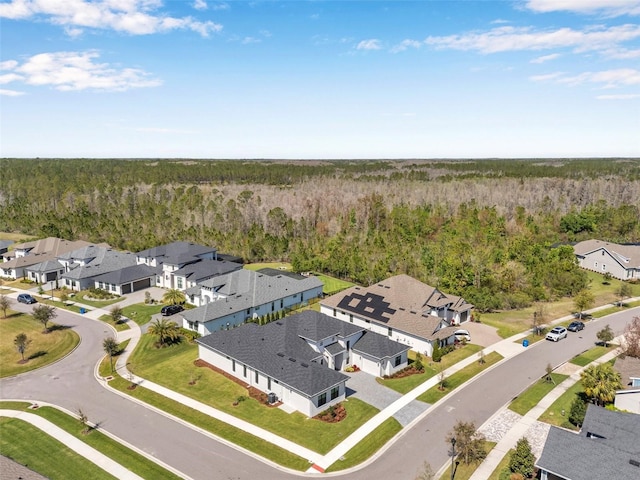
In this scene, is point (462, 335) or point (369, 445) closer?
point (369, 445)

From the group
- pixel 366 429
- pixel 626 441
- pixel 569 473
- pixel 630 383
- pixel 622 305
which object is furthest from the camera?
pixel 622 305

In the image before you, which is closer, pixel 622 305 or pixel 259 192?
pixel 622 305

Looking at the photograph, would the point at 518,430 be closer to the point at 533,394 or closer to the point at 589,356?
the point at 533,394

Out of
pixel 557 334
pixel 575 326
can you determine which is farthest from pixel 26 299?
pixel 575 326

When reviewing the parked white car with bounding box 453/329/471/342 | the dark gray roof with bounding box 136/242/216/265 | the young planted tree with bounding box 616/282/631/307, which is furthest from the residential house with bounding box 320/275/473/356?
the dark gray roof with bounding box 136/242/216/265

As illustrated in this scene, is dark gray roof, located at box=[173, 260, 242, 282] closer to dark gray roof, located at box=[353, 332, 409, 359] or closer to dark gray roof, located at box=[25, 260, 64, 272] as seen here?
dark gray roof, located at box=[25, 260, 64, 272]

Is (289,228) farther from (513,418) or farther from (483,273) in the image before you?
(513,418)

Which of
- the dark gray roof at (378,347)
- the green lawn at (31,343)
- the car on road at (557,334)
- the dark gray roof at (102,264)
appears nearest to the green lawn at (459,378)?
the dark gray roof at (378,347)

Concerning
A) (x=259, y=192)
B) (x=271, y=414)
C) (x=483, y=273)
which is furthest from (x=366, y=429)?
(x=259, y=192)
